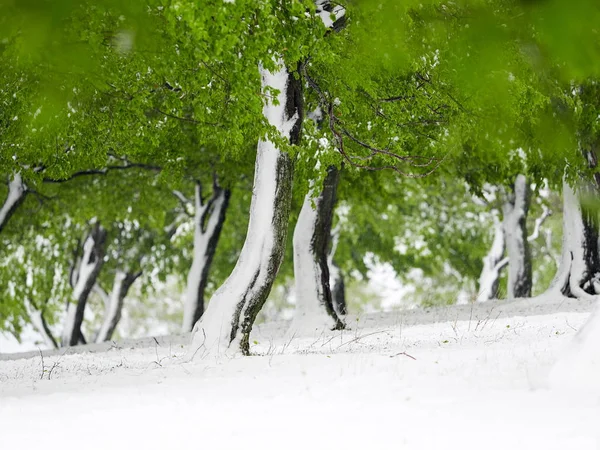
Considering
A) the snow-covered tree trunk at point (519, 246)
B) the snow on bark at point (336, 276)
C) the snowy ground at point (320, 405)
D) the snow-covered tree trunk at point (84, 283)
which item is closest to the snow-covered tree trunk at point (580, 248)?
the snow-covered tree trunk at point (519, 246)

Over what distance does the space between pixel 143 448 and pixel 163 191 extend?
18015 millimetres

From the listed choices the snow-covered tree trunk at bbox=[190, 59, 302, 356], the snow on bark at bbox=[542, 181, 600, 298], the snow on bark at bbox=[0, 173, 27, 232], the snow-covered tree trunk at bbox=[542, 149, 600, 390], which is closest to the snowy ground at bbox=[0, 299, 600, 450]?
the snow-covered tree trunk at bbox=[190, 59, 302, 356]

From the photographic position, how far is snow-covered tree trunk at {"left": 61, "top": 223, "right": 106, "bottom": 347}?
2198cm

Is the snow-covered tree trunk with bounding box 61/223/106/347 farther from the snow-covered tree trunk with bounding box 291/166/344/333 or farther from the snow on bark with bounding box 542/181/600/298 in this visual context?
the snow on bark with bounding box 542/181/600/298

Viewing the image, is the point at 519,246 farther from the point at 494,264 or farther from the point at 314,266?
the point at 314,266

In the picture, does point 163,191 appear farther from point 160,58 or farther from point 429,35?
point 429,35

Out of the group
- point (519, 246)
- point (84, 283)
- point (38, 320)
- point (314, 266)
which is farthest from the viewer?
point (38, 320)

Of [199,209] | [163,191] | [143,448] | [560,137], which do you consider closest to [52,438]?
[143,448]

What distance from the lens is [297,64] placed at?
29.0 feet

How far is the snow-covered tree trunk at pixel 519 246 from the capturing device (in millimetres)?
20172

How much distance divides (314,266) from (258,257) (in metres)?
4.31

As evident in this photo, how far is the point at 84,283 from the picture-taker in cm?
2200

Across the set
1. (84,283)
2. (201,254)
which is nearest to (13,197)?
(201,254)

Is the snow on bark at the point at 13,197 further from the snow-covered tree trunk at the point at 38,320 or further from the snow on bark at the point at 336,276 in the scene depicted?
the snow on bark at the point at 336,276
